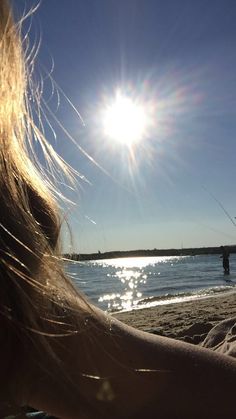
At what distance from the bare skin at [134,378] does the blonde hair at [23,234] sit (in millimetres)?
99

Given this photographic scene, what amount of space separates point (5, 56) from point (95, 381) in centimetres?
76

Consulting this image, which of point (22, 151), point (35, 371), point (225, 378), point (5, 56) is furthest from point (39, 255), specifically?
point (225, 378)

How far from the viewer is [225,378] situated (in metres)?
1.26

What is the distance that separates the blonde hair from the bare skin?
0.10 metres

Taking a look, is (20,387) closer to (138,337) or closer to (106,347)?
(106,347)

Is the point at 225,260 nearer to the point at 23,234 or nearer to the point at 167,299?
the point at 167,299

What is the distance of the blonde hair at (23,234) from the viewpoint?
32.8 inches

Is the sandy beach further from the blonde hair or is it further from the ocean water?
the blonde hair

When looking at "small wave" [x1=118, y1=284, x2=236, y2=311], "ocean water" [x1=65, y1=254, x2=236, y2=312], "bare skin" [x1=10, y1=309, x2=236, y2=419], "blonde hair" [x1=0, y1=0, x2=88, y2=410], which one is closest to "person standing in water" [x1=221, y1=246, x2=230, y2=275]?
"ocean water" [x1=65, y1=254, x2=236, y2=312]

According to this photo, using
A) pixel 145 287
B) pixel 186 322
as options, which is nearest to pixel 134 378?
pixel 186 322

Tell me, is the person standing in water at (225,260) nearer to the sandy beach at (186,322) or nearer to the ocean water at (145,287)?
the ocean water at (145,287)

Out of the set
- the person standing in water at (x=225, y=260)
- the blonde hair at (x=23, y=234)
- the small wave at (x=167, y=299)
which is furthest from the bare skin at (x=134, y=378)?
the person standing in water at (x=225, y=260)

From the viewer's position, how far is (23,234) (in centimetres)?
89

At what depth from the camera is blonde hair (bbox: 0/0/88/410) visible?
833mm
